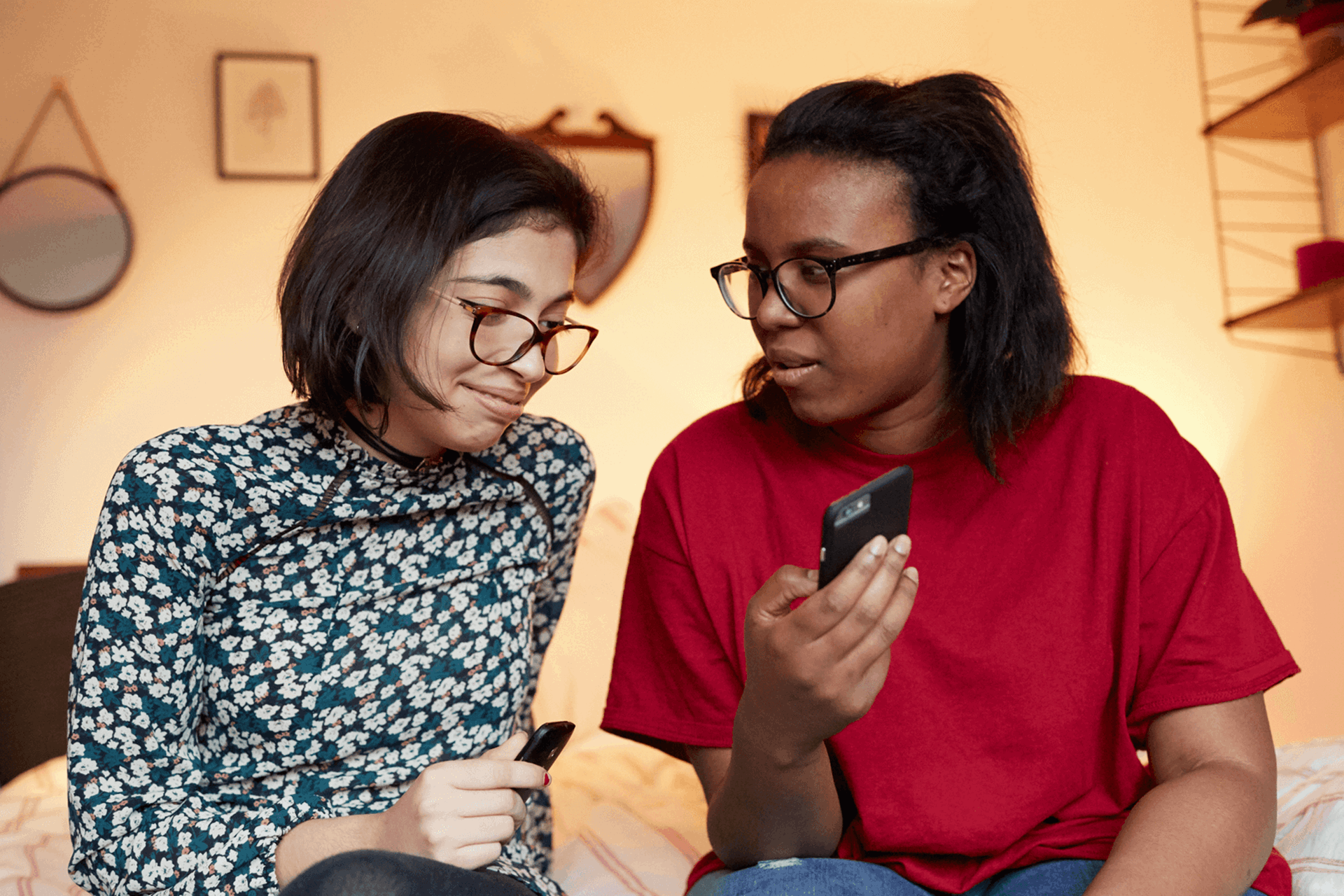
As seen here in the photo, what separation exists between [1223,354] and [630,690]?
223 centimetres

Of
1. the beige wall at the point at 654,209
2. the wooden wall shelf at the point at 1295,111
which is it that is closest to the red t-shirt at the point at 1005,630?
the beige wall at the point at 654,209

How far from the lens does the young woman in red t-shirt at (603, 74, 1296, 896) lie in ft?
2.94

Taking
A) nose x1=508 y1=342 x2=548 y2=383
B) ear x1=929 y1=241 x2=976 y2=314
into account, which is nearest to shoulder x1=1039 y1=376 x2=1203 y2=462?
ear x1=929 y1=241 x2=976 y2=314

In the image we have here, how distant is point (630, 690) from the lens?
1091mm

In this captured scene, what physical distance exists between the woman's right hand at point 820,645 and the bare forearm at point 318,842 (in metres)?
0.32

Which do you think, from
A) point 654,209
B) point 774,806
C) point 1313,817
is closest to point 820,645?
point 774,806

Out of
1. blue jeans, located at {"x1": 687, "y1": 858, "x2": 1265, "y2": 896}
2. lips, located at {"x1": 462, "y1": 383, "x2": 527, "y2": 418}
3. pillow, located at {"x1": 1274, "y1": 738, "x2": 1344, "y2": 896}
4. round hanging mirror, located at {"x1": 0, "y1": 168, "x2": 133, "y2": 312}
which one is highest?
round hanging mirror, located at {"x1": 0, "y1": 168, "x2": 133, "y2": 312}

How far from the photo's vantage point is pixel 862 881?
0.90 meters

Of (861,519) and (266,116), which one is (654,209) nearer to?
(266,116)

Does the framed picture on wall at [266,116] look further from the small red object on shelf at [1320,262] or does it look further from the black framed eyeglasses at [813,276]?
the small red object on shelf at [1320,262]

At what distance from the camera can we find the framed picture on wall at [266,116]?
2.44 m

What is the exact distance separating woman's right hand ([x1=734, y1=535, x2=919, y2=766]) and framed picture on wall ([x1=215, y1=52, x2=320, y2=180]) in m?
2.04

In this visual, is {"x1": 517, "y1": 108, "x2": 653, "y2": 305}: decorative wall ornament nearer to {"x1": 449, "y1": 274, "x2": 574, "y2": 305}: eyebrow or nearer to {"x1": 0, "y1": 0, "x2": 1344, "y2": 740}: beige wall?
{"x1": 0, "y1": 0, "x2": 1344, "y2": 740}: beige wall

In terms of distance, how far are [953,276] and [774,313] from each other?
20 centimetres
